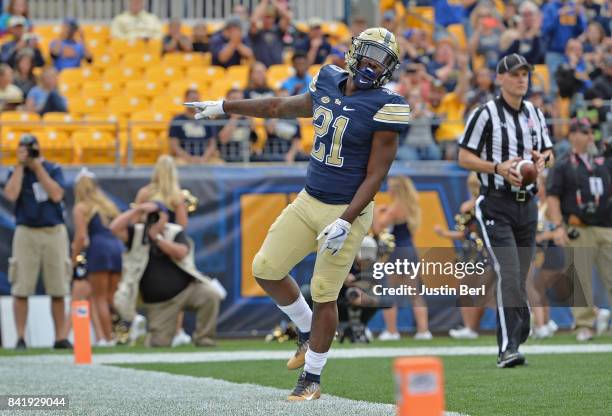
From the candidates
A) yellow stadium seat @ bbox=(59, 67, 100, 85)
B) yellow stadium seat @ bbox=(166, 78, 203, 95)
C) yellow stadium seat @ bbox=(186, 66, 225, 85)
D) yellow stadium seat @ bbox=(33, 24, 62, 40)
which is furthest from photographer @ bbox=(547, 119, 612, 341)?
yellow stadium seat @ bbox=(33, 24, 62, 40)

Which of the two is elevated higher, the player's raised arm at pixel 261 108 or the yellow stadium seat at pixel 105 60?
the player's raised arm at pixel 261 108

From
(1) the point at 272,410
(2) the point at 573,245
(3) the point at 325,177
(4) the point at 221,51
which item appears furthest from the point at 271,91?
(1) the point at 272,410

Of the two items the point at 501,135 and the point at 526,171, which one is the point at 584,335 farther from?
the point at 526,171

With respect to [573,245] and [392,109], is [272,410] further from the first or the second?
[573,245]

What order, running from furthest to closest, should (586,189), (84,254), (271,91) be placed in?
(271,91) < (84,254) < (586,189)

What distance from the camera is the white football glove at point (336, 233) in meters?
6.21

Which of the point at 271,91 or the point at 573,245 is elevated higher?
the point at 271,91

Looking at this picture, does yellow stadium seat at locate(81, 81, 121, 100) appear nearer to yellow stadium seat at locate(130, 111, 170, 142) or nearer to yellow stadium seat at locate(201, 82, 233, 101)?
yellow stadium seat at locate(130, 111, 170, 142)

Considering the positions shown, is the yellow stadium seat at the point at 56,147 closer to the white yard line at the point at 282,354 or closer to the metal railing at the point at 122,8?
the white yard line at the point at 282,354

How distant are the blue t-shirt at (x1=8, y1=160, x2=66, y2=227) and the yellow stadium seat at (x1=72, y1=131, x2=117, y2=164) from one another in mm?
1916

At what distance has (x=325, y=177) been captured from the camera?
21.3ft

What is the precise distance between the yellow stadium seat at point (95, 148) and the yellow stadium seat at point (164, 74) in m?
3.00

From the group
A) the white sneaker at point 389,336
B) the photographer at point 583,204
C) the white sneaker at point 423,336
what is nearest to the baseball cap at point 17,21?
the white sneaker at point 389,336

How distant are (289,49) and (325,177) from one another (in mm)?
11755
